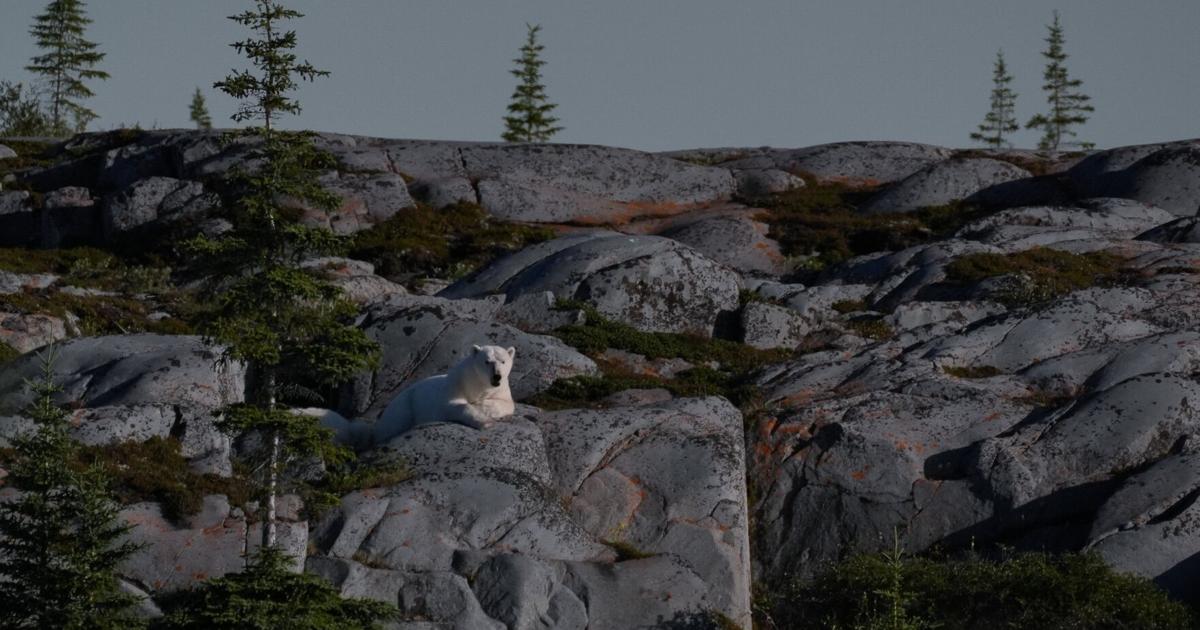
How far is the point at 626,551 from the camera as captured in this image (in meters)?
19.3

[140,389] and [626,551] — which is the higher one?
[140,389]

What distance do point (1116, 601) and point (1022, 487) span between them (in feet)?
11.6

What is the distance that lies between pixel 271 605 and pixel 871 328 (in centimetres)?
1797

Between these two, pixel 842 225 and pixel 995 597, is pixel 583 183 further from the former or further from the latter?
pixel 995 597

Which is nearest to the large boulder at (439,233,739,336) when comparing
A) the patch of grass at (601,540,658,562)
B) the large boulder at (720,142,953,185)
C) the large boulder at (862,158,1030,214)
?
the patch of grass at (601,540,658,562)

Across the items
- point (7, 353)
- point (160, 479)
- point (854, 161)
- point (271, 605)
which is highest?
point (854, 161)

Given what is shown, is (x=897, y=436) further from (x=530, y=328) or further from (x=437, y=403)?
(x=530, y=328)

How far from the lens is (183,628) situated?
15.7 meters

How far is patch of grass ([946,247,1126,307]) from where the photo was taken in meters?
31.3

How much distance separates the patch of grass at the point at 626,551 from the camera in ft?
63.1

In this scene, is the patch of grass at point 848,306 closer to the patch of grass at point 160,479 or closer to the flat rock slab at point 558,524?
the flat rock slab at point 558,524

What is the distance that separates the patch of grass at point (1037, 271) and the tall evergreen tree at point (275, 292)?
59.3 feet

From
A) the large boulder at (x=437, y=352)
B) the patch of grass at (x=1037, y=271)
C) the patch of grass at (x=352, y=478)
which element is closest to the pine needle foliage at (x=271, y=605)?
the patch of grass at (x=352, y=478)

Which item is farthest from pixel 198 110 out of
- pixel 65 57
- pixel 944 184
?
pixel 944 184
